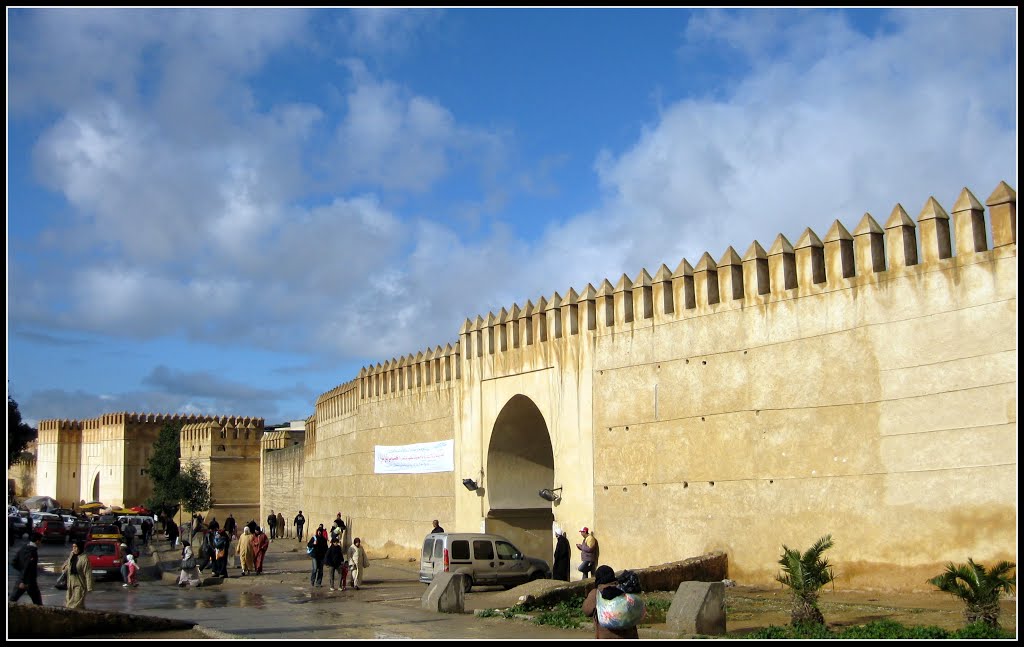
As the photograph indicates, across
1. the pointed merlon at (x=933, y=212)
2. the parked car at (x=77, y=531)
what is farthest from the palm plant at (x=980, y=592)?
the parked car at (x=77, y=531)

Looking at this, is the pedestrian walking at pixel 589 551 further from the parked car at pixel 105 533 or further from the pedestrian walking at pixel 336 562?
the parked car at pixel 105 533

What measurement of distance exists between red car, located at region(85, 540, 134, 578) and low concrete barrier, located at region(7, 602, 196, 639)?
14007 mm

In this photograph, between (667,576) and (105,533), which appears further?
(105,533)

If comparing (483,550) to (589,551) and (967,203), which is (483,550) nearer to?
(589,551)

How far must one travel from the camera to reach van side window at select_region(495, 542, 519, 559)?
65.9 ft

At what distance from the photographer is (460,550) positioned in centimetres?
1962

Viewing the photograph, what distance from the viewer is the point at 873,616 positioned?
42.8ft

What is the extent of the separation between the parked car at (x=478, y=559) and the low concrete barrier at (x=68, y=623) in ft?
24.5

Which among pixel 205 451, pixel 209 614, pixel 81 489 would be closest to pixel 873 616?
pixel 209 614

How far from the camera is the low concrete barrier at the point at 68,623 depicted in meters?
11.1

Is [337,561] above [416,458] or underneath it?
underneath

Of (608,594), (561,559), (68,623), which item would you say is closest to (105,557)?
(561,559)

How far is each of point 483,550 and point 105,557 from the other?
11.7 m

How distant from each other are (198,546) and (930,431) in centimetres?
2228
